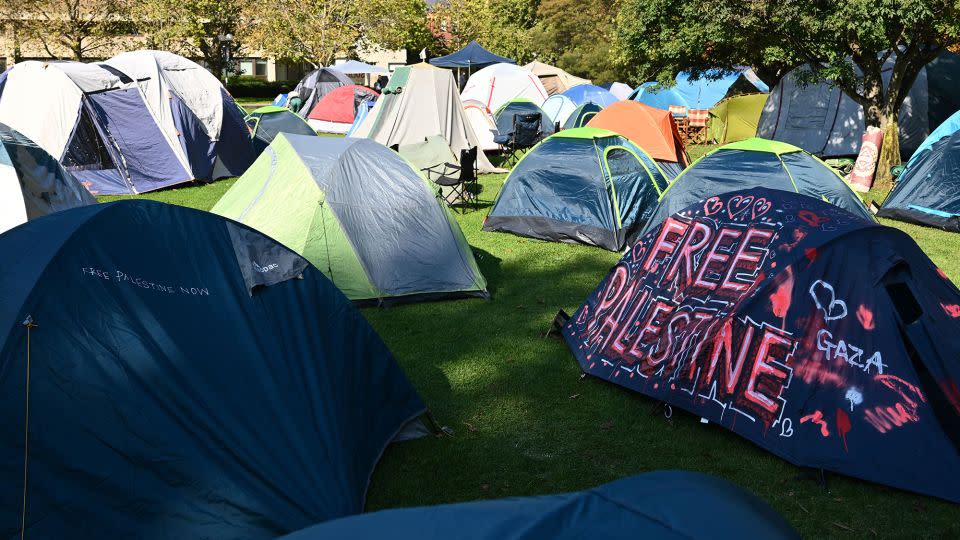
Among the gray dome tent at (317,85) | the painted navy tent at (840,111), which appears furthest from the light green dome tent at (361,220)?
the gray dome tent at (317,85)

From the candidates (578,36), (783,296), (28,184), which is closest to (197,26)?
(578,36)

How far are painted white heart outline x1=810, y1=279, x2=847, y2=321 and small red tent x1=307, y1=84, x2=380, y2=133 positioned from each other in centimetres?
2009

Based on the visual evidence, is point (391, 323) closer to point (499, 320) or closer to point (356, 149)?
point (499, 320)

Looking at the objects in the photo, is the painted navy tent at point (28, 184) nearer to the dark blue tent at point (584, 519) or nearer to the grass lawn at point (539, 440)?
the grass lawn at point (539, 440)

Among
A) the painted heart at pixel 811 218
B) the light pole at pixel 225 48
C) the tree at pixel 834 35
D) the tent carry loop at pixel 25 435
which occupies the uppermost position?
the tree at pixel 834 35

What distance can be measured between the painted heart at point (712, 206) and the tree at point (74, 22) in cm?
3350

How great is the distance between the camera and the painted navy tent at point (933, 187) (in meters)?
11.5

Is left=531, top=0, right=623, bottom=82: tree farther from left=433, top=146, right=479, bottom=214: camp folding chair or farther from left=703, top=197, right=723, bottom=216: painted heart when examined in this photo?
left=703, top=197, right=723, bottom=216: painted heart

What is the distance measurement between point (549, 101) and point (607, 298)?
1727cm

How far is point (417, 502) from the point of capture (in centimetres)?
478

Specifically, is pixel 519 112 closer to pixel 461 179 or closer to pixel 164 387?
pixel 461 179

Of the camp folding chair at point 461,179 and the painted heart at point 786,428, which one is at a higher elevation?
the painted heart at point 786,428

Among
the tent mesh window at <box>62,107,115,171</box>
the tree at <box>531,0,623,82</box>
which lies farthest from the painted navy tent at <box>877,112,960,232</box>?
the tree at <box>531,0,623,82</box>

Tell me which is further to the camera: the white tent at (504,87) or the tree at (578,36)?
the tree at (578,36)
